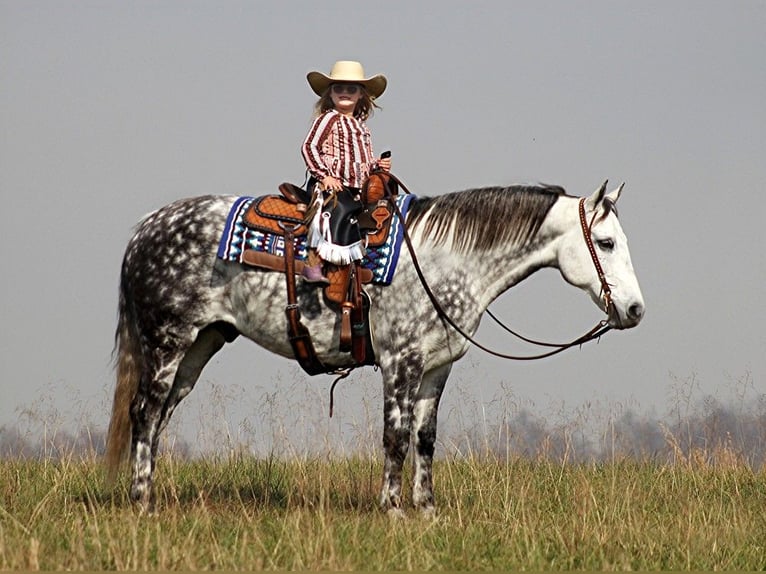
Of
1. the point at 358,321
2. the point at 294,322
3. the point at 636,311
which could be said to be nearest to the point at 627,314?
the point at 636,311

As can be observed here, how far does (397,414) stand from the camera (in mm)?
8227

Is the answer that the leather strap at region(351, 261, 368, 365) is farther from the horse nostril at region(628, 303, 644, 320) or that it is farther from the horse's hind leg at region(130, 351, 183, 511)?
the horse nostril at region(628, 303, 644, 320)

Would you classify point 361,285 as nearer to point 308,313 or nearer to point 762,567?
point 308,313

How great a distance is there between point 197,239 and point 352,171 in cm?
139

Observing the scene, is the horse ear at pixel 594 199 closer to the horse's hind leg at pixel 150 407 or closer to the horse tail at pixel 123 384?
the horse's hind leg at pixel 150 407

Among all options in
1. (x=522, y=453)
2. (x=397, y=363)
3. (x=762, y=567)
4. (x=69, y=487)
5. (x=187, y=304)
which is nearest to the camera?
(x=762, y=567)

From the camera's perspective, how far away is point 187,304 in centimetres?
879

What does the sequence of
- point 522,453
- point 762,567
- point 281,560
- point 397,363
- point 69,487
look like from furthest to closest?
Result: 1. point 522,453
2. point 69,487
3. point 397,363
4. point 762,567
5. point 281,560

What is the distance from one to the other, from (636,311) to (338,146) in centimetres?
265

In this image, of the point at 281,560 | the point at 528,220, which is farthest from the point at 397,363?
the point at 281,560

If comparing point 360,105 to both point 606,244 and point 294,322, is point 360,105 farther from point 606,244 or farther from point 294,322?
point 606,244

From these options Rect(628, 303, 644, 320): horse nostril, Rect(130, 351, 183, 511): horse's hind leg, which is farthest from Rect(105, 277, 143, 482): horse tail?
Rect(628, 303, 644, 320): horse nostril

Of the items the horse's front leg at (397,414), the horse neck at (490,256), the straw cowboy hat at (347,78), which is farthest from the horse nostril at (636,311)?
the straw cowboy hat at (347,78)

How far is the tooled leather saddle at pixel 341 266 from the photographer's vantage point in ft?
27.3
